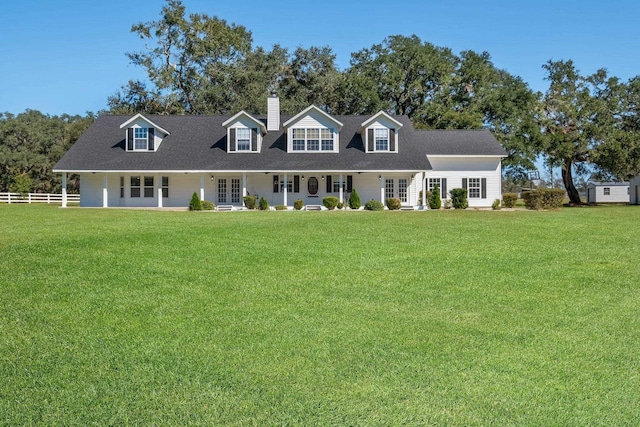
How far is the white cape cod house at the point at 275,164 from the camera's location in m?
33.7

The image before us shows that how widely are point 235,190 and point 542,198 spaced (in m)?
18.2

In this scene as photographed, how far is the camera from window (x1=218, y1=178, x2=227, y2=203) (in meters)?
35.2

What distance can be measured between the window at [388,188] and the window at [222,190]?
10.0m

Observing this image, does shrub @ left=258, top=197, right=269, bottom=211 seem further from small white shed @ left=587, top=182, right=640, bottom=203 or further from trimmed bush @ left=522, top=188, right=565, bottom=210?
small white shed @ left=587, top=182, right=640, bottom=203

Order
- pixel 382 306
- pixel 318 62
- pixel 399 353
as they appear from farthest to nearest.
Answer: pixel 318 62
pixel 382 306
pixel 399 353

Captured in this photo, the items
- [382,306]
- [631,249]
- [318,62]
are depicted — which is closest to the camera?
[382,306]

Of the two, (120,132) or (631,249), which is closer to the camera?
(631,249)

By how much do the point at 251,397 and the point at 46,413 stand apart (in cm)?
185

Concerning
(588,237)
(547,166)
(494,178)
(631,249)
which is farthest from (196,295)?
(547,166)

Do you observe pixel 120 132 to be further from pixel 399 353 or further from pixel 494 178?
pixel 399 353

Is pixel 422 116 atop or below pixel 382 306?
atop

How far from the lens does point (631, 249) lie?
563 inches

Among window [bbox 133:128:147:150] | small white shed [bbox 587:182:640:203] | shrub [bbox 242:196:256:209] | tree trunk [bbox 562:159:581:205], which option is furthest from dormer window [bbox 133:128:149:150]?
small white shed [bbox 587:182:640:203]

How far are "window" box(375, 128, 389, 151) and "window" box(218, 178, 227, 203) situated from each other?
32.3ft
